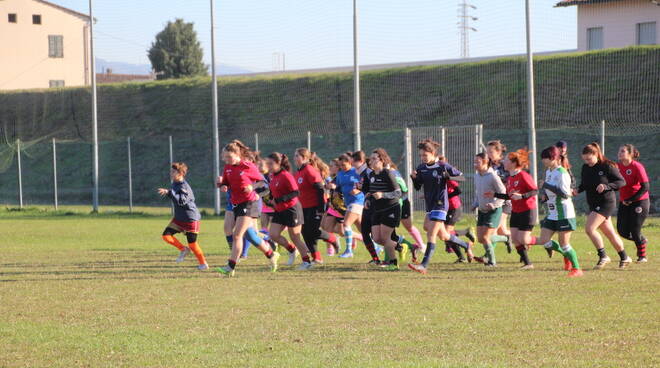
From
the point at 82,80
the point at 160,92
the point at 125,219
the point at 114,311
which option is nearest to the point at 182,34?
the point at 82,80

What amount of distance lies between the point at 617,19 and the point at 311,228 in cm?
2650

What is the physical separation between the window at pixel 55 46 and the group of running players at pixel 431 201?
5074 centimetres

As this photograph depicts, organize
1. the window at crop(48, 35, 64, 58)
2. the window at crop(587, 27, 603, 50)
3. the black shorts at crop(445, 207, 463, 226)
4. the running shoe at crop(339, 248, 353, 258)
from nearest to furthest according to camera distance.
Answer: the black shorts at crop(445, 207, 463, 226) → the running shoe at crop(339, 248, 353, 258) → the window at crop(587, 27, 603, 50) → the window at crop(48, 35, 64, 58)

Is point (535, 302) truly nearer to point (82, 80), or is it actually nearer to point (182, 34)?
point (82, 80)

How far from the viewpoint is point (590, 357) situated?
23.9ft

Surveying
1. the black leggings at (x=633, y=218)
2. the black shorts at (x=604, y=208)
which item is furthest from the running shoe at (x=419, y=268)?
the black leggings at (x=633, y=218)

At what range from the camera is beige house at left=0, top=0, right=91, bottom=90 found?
198 feet

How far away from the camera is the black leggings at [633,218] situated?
14.1 meters

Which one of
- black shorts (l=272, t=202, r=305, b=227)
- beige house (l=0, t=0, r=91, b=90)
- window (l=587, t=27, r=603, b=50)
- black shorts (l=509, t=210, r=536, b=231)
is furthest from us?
beige house (l=0, t=0, r=91, b=90)

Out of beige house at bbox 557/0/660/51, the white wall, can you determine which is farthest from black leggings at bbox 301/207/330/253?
the white wall

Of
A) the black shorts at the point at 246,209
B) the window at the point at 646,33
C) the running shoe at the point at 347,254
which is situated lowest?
the running shoe at the point at 347,254

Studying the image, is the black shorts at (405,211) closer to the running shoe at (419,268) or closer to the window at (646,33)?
the running shoe at (419,268)

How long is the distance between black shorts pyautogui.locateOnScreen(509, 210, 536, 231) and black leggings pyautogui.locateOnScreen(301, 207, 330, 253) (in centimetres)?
311

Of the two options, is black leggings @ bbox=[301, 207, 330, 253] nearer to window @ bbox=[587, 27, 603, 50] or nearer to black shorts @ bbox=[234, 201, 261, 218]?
black shorts @ bbox=[234, 201, 261, 218]
